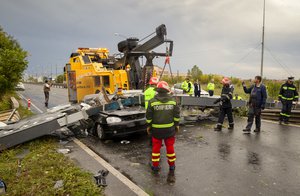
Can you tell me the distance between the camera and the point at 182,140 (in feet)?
25.0

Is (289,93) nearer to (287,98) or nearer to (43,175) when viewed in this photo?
(287,98)

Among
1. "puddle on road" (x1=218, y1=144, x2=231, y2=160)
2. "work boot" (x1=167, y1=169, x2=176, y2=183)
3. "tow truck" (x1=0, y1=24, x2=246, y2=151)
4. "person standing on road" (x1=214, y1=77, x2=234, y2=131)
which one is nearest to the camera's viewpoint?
"work boot" (x1=167, y1=169, x2=176, y2=183)

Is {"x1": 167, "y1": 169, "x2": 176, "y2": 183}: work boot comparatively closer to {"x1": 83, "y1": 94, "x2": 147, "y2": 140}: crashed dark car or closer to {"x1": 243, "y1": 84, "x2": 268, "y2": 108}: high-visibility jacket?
{"x1": 83, "y1": 94, "x2": 147, "y2": 140}: crashed dark car

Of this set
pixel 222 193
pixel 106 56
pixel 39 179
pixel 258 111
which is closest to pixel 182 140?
pixel 258 111

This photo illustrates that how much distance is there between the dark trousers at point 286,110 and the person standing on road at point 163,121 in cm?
586

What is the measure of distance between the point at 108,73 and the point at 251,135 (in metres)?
6.24

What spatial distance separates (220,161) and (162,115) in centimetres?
171

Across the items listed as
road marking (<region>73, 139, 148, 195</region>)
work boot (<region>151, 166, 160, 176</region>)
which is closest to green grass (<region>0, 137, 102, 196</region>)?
road marking (<region>73, 139, 148, 195</region>)

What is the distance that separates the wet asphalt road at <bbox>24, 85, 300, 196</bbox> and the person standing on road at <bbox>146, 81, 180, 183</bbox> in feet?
0.88

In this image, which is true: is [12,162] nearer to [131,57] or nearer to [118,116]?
[118,116]

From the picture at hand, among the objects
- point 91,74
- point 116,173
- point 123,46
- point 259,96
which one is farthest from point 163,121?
point 91,74

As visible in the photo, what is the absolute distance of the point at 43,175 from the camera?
4.84 metres

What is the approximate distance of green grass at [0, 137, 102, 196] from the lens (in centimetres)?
414

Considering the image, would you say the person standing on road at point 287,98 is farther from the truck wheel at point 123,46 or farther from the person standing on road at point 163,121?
the truck wheel at point 123,46
